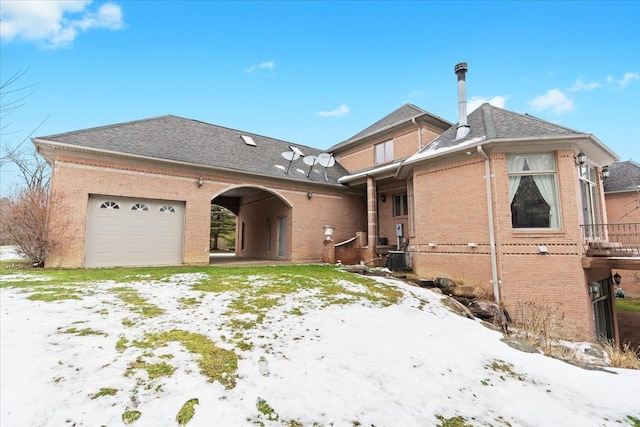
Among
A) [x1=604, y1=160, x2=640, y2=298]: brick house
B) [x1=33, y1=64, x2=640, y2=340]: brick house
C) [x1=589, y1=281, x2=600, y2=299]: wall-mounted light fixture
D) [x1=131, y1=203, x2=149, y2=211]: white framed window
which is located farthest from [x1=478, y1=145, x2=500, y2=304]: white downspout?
[x1=131, y1=203, x2=149, y2=211]: white framed window

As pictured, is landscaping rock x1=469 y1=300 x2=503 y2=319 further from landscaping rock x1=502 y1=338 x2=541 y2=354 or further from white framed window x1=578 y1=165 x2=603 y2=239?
white framed window x1=578 y1=165 x2=603 y2=239

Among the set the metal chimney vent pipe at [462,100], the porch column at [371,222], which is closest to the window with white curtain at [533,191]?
the metal chimney vent pipe at [462,100]

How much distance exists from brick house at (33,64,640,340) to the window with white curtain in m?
0.03

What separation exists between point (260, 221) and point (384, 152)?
847cm

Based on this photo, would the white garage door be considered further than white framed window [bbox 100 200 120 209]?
No

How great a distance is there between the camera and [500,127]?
9391 millimetres

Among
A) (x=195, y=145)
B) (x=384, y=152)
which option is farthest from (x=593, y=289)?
(x=195, y=145)

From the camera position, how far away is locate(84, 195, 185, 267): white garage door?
1006 centimetres

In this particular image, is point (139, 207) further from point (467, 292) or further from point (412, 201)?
point (467, 292)

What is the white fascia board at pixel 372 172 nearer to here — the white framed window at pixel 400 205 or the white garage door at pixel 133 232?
the white framed window at pixel 400 205

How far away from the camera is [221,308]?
5.44 metres

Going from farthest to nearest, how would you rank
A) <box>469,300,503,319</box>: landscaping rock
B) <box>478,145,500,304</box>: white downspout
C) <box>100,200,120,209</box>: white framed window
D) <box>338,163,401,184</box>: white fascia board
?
1. <box>338,163,401,184</box>: white fascia board
2. <box>100,200,120,209</box>: white framed window
3. <box>478,145,500,304</box>: white downspout
4. <box>469,300,503,319</box>: landscaping rock

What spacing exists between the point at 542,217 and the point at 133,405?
10315mm

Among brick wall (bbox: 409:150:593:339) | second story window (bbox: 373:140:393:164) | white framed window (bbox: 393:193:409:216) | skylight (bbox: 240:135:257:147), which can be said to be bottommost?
brick wall (bbox: 409:150:593:339)
